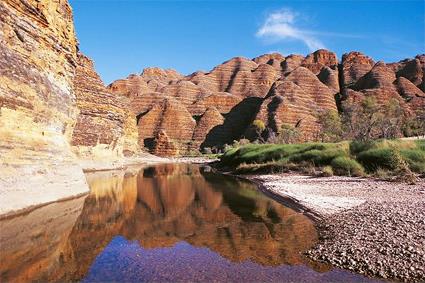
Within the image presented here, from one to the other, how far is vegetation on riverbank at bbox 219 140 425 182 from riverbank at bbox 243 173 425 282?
5791mm

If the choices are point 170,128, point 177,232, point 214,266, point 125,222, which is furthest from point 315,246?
point 170,128

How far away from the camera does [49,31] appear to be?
1797cm

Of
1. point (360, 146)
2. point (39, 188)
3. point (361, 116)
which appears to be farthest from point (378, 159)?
point (361, 116)

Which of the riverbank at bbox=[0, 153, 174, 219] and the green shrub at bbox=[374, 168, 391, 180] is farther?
the green shrub at bbox=[374, 168, 391, 180]

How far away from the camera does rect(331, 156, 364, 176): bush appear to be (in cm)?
2655

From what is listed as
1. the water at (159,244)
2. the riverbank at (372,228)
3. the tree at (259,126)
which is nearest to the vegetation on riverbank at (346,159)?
the riverbank at (372,228)

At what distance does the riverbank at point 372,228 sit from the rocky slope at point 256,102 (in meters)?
90.8

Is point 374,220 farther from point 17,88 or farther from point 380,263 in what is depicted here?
point 17,88

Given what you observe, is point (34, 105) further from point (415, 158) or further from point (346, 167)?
point (415, 158)

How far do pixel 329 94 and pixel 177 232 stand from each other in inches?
5176

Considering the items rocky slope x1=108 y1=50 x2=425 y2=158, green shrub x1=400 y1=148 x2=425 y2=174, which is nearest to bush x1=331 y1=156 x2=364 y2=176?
green shrub x1=400 y1=148 x2=425 y2=174

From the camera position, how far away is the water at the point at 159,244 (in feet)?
27.2

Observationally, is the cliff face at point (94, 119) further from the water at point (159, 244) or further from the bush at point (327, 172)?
the bush at point (327, 172)

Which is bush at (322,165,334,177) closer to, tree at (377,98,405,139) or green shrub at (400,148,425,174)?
green shrub at (400,148,425,174)
